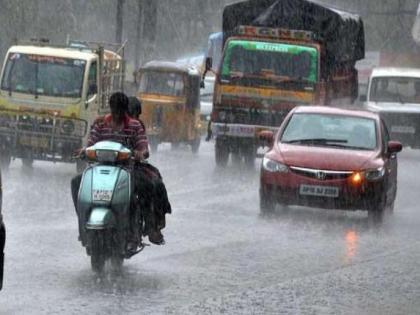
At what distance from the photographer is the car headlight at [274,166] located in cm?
1819

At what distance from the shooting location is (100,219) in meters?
11.9

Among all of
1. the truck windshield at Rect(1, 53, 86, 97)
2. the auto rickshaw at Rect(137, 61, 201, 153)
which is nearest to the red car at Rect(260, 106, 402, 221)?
the truck windshield at Rect(1, 53, 86, 97)

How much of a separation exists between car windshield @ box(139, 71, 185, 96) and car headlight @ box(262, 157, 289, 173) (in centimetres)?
1685

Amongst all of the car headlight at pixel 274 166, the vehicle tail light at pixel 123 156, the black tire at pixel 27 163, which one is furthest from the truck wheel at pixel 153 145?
the vehicle tail light at pixel 123 156

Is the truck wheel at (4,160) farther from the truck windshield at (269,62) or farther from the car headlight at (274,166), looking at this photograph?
the car headlight at (274,166)

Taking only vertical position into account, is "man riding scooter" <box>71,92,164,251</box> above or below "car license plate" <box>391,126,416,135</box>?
above

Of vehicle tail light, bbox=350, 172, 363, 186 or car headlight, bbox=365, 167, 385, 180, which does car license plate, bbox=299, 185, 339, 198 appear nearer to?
vehicle tail light, bbox=350, 172, 363, 186

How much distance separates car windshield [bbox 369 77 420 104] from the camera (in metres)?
36.6

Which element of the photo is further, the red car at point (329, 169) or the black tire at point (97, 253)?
the red car at point (329, 169)

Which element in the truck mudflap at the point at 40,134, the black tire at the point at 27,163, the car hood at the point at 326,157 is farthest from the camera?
the black tire at the point at 27,163

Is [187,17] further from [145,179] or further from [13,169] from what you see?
[145,179]

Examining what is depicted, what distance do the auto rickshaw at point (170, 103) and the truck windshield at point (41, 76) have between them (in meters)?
9.31

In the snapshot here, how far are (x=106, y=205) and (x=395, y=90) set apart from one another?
25411 millimetres

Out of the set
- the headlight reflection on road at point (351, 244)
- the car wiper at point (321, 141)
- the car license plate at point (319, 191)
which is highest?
the car wiper at point (321, 141)
